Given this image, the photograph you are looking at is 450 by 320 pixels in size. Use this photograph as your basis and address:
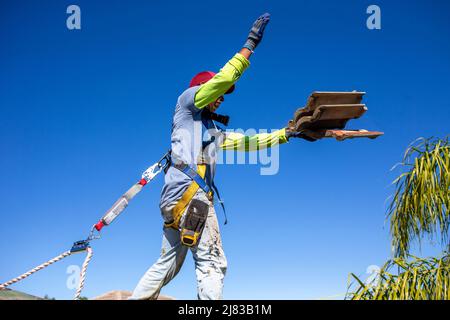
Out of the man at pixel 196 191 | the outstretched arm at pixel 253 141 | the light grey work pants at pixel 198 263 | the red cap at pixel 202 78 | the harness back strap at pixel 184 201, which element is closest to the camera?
the light grey work pants at pixel 198 263

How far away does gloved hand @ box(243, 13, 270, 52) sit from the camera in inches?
160

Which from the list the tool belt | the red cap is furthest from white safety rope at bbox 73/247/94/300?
the red cap

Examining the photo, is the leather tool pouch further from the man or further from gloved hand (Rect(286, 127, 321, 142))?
gloved hand (Rect(286, 127, 321, 142))

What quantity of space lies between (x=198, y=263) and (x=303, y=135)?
1746 mm

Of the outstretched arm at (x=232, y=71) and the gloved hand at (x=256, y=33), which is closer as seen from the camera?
the outstretched arm at (x=232, y=71)

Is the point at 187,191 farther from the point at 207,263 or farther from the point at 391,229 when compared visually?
the point at 391,229

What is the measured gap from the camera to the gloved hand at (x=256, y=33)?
4.07m

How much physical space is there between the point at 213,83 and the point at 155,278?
182cm

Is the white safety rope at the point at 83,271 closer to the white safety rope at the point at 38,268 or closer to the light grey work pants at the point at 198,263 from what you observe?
the white safety rope at the point at 38,268

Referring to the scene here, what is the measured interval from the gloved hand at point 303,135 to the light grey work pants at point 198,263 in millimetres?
1286

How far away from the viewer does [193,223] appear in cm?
392

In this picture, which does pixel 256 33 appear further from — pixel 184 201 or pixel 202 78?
pixel 184 201

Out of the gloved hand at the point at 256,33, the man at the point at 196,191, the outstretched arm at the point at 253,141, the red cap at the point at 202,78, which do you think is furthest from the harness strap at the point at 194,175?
the gloved hand at the point at 256,33
